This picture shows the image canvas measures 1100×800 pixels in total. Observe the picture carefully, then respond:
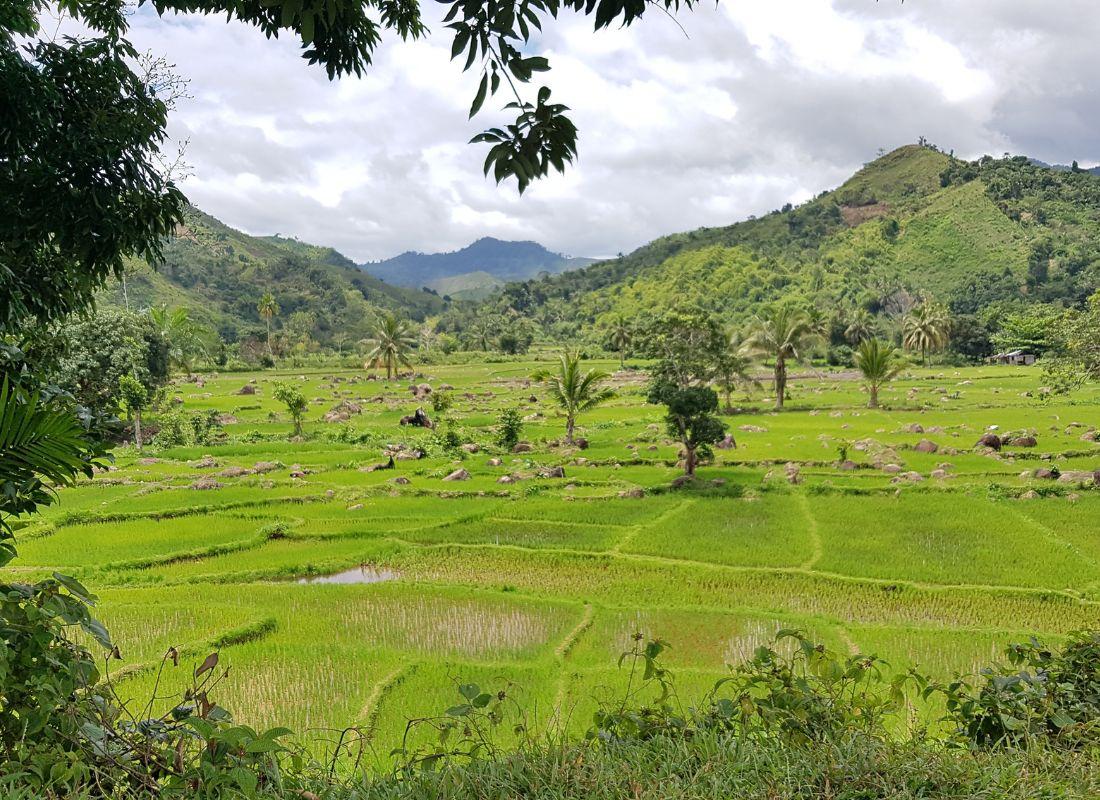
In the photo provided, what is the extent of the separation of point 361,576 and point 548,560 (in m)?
3.70

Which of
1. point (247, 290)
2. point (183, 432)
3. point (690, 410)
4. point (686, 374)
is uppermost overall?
point (247, 290)

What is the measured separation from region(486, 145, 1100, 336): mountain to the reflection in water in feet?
221

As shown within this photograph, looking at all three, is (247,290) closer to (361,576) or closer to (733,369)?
(733,369)

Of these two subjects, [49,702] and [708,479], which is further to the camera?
[708,479]

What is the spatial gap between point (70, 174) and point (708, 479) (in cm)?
1718

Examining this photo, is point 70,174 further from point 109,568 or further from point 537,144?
point 109,568

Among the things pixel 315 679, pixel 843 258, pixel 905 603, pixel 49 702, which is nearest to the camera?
pixel 49 702

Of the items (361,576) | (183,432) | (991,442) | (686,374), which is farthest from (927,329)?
(361,576)

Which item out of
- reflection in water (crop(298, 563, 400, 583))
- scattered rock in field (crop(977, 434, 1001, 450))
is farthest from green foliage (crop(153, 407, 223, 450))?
scattered rock in field (crop(977, 434, 1001, 450))

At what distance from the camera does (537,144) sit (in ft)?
7.53

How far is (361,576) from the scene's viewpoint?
1279 centimetres

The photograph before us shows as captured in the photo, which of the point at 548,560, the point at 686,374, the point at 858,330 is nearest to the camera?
the point at 548,560

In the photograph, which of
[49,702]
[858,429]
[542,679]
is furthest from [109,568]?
[858,429]

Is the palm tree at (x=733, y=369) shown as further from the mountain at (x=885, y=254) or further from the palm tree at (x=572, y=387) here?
the mountain at (x=885, y=254)
